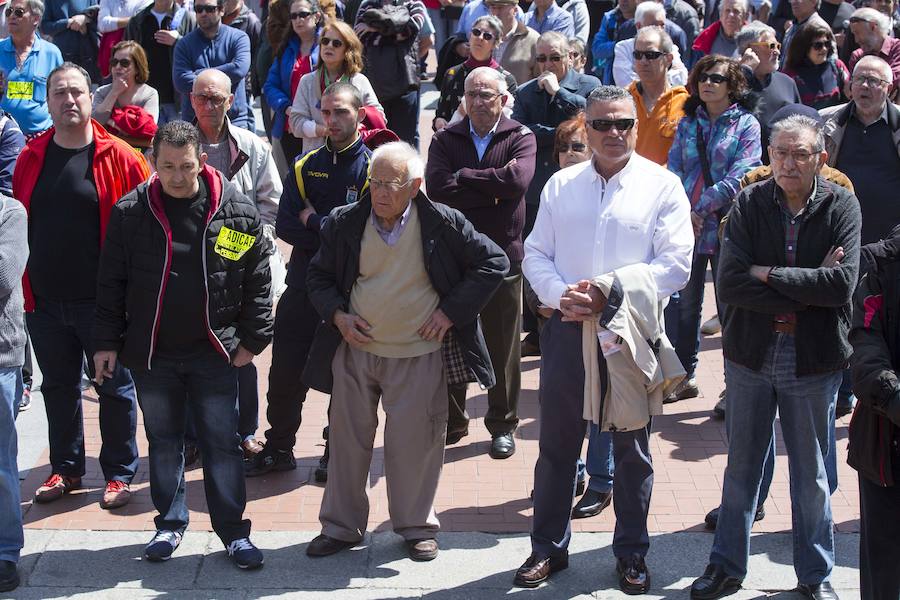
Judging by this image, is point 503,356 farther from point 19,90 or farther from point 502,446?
point 19,90

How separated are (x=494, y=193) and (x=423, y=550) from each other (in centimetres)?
206

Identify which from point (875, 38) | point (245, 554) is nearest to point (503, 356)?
point (245, 554)

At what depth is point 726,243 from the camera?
17.6ft

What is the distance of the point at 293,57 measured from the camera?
997 centimetres

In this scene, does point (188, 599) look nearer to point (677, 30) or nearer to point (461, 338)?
point (461, 338)

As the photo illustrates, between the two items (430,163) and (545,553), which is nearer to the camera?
(545,553)

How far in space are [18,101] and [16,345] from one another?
4.37 meters

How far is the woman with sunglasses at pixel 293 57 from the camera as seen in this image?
9742 millimetres

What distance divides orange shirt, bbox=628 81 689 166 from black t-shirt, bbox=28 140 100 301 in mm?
3480

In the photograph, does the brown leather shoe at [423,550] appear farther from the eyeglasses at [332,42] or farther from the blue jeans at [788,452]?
the eyeglasses at [332,42]

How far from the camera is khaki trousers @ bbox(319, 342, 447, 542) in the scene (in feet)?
18.7

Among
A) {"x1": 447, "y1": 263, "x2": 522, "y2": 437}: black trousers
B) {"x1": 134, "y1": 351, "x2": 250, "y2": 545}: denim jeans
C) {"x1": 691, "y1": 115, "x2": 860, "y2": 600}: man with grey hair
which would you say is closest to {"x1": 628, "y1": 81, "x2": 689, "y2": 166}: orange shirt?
{"x1": 447, "y1": 263, "x2": 522, "y2": 437}: black trousers

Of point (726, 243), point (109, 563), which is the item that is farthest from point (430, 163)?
point (109, 563)

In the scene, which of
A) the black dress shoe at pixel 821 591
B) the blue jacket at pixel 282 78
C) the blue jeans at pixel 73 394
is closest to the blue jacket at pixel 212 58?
the blue jacket at pixel 282 78
